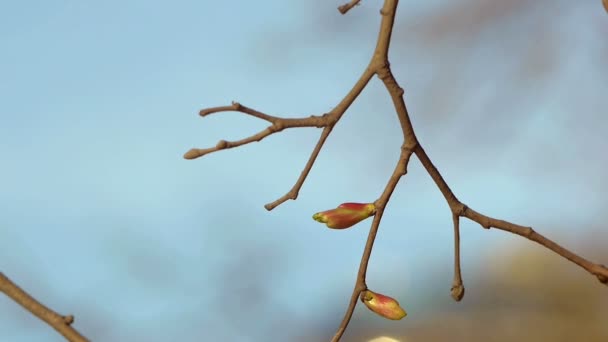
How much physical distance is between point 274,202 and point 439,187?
0.69 feet

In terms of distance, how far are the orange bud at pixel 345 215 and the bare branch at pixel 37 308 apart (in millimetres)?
419

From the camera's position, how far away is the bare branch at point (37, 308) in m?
0.60

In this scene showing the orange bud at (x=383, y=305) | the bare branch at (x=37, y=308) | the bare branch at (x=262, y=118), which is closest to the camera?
the bare branch at (x=37, y=308)

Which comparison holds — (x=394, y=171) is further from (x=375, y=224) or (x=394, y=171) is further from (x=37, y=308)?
(x=37, y=308)

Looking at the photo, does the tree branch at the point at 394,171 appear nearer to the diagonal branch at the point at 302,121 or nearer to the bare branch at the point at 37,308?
the diagonal branch at the point at 302,121

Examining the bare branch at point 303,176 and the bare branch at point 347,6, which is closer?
the bare branch at point 303,176

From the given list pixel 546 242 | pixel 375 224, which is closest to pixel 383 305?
pixel 375 224

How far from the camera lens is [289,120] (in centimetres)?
93

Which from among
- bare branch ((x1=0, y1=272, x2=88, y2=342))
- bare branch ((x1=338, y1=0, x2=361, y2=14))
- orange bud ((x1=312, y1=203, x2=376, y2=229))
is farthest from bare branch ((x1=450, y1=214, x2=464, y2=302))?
bare branch ((x1=0, y1=272, x2=88, y2=342))

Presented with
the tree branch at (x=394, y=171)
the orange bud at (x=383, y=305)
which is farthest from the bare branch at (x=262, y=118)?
the orange bud at (x=383, y=305)

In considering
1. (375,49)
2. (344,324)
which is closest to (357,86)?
(375,49)

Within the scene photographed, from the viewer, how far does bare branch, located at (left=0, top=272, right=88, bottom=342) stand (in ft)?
1.98

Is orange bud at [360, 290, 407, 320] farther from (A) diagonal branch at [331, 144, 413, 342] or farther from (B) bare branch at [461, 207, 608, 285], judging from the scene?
(B) bare branch at [461, 207, 608, 285]

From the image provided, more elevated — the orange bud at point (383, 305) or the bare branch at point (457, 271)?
the bare branch at point (457, 271)
